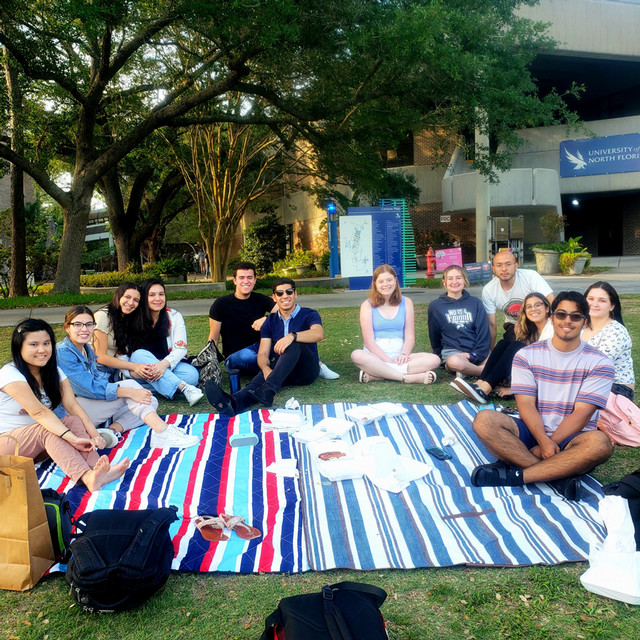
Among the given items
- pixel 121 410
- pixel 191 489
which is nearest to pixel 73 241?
pixel 121 410

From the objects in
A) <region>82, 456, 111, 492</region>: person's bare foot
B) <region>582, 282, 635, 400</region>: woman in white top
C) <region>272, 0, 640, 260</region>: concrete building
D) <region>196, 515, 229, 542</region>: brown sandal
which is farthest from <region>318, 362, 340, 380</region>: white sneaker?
<region>272, 0, 640, 260</region>: concrete building

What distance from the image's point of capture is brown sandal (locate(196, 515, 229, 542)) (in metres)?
3.12

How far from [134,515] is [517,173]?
24.3 meters

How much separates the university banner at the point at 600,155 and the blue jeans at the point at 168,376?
25.1m

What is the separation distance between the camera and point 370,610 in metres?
2.17

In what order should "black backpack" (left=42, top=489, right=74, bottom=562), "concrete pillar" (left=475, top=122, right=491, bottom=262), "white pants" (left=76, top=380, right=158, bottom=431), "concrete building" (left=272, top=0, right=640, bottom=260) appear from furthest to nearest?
"concrete building" (left=272, top=0, right=640, bottom=260) → "concrete pillar" (left=475, top=122, right=491, bottom=262) → "white pants" (left=76, top=380, right=158, bottom=431) → "black backpack" (left=42, top=489, right=74, bottom=562)

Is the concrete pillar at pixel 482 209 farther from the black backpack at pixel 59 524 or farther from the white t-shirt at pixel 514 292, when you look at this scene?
the black backpack at pixel 59 524

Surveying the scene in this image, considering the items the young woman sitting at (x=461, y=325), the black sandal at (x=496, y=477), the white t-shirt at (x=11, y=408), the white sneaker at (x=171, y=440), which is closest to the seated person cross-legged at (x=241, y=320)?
the white sneaker at (x=171, y=440)

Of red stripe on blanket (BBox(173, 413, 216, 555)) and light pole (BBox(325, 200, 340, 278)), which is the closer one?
red stripe on blanket (BBox(173, 413, 216, 555))

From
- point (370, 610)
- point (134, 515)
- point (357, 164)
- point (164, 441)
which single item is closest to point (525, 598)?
point (370, 610)

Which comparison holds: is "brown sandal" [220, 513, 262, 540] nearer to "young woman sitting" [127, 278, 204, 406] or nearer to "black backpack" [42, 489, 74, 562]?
"black backpack" [42, 489, 74, 562]

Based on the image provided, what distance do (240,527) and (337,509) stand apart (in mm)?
→ 569

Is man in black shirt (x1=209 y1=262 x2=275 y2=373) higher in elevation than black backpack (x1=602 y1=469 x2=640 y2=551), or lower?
higher

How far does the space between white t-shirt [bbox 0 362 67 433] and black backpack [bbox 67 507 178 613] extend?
4.67ft
